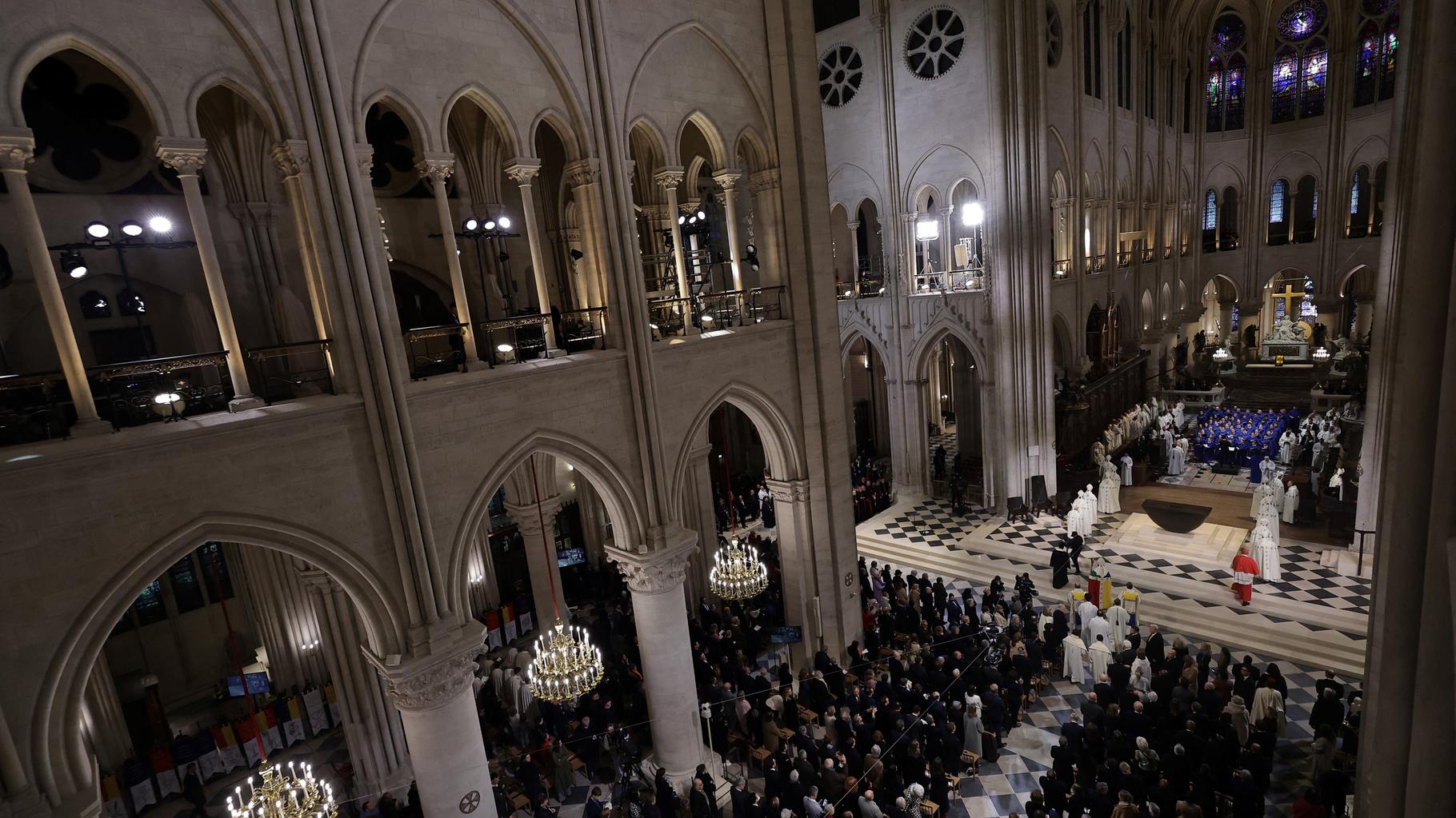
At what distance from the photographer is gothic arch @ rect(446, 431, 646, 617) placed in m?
8.63

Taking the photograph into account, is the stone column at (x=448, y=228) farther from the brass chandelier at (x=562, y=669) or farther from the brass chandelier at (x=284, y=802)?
the brass chandelier at (x=284, y=802)

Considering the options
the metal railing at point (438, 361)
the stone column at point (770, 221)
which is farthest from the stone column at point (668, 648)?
the stone column at point (770, 221)

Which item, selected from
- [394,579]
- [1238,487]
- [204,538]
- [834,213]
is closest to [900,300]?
[834,213]

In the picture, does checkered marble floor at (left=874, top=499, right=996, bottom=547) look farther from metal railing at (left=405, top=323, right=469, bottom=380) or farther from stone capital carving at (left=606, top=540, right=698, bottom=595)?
metal railing at (left=405, top=323, right=469, bottom=380)

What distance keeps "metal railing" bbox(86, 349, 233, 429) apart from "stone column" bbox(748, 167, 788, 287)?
807 cm

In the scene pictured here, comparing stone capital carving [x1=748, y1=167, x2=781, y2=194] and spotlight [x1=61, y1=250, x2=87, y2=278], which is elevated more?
stone capital carving [x1=748, y1=167, x2=781, y2=194]

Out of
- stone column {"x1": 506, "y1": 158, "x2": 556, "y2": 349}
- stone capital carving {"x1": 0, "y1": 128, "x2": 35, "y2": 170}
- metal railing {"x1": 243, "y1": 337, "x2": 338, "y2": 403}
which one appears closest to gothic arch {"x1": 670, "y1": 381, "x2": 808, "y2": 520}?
stone column {"x1": 506, "y1": 158, "x2": 556, "y2": 349}

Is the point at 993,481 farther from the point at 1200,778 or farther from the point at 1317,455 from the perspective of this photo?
the point at 1200,778

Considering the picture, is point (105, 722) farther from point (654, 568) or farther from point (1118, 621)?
point (1118, 621)

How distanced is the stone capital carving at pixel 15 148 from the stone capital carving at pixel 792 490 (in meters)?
10.4

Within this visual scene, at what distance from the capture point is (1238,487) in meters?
20.2

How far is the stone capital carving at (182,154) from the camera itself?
6758 mm

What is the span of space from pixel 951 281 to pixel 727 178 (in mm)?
11689

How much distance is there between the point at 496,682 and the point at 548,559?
7.82ft
